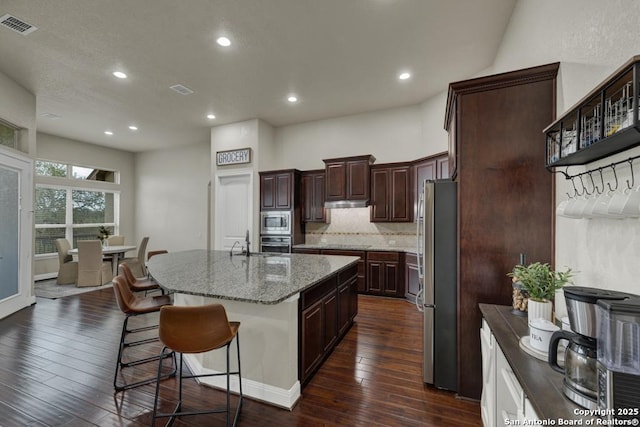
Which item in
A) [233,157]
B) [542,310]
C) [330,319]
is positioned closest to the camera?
[542,310]

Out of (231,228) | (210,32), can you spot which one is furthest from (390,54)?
(231,228)

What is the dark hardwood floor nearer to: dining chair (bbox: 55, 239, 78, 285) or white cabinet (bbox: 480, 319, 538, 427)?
white cabinet (bbox: 480, 319, 538, 427)

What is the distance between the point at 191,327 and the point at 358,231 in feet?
14.1

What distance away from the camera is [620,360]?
2.47 feet

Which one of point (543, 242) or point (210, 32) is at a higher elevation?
point (210, 32)

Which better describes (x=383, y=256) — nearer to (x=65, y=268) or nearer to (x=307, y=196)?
(x=307, y=196)

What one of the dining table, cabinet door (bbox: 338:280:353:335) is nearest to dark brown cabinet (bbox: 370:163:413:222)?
cabinet door (bbox: 338:280:353:335)

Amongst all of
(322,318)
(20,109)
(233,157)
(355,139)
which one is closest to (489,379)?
(322,318)

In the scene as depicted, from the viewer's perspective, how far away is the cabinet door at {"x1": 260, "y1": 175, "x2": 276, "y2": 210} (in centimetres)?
567

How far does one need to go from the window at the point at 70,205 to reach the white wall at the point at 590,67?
9.47m

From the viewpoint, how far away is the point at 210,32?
9.98ft

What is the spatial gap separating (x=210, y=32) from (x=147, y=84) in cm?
188

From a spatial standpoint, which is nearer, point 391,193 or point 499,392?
point 499,392

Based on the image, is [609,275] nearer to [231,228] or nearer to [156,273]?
[156,273]
